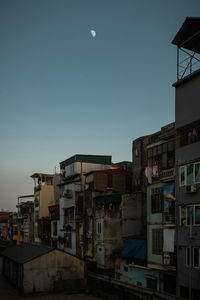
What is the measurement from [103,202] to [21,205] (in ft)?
178

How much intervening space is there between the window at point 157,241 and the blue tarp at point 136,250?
3.20 m

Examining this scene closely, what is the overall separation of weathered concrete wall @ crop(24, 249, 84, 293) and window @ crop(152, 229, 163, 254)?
35.8ft

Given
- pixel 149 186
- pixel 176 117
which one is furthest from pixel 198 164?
pixel 149 186

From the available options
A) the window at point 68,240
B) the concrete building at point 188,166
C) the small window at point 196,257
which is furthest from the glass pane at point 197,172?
the window at point 68,240

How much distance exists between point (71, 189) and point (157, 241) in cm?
2752

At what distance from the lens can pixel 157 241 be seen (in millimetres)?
37531

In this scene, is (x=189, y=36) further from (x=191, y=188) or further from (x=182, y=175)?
(x=191, y=188)

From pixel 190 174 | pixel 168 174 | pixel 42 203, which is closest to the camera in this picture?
pixel 190 174

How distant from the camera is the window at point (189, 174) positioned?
32156 mm

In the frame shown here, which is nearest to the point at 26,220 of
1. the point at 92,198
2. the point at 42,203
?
the point at 42,203

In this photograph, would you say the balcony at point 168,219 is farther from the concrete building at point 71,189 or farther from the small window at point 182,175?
the concrete building at point 71,189

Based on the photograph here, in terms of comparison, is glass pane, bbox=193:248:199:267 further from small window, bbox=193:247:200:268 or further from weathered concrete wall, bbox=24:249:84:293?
weathered concrete wall, bbox=24:249:84:293

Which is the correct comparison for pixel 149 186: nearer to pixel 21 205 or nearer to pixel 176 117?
pixel 176 117

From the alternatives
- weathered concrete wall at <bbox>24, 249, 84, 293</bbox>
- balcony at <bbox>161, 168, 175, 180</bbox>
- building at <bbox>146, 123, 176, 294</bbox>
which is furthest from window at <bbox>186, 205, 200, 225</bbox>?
weathered concrete wall at <bbox>24, 249, 84, 293</bbox>
